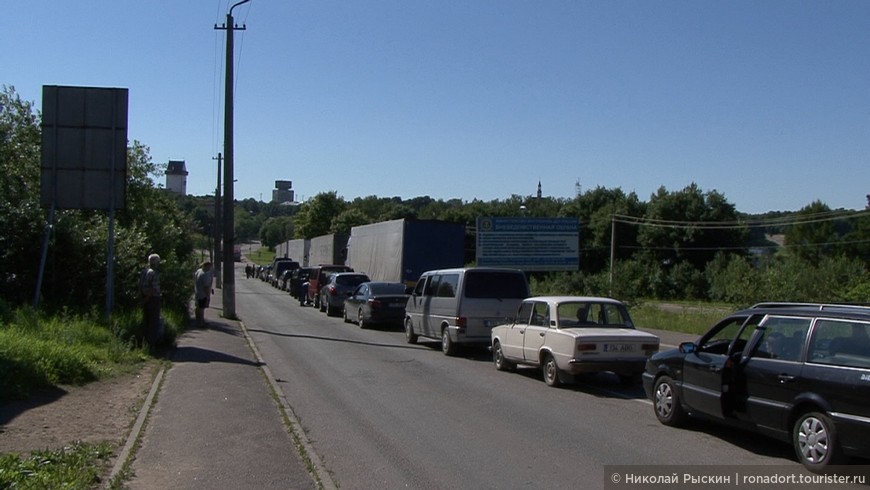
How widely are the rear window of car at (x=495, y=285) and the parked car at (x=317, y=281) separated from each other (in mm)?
19555

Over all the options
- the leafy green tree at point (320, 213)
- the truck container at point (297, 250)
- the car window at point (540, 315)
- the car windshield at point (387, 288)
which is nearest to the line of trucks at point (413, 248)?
the car windshield at point (387, 288)

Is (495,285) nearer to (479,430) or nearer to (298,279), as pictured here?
(479,430)

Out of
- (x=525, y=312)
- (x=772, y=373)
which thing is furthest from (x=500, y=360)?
(x=772, y=373)

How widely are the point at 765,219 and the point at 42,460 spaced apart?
8101cm

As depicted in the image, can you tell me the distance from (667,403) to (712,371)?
1178mm

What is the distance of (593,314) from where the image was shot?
45.8 ft

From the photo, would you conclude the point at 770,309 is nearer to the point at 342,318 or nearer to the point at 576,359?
the point at 576,359

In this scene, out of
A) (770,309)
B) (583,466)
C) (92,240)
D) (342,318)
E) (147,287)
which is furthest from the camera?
(342,318)

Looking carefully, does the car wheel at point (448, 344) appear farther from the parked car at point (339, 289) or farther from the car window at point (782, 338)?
the parked car at point (339, 289)

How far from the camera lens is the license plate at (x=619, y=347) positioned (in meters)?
12.9

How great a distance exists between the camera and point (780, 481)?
24.5ft

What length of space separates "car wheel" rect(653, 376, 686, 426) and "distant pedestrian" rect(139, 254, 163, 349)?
369 inches

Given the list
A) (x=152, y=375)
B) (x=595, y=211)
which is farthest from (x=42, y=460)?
(x=595, y=211)

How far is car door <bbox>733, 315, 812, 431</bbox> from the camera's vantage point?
26.4ft
